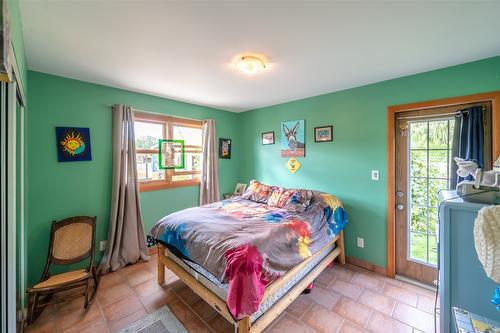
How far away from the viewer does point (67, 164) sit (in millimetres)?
2473

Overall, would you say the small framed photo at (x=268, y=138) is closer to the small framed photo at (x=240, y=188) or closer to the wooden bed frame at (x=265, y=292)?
the small framed photo at (x=240, y=188)

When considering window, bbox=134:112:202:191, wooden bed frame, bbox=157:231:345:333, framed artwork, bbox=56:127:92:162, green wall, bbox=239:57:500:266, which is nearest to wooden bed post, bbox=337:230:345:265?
green wall, bbox=239:57:500:266

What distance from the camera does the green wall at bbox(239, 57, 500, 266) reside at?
2148 millimetres

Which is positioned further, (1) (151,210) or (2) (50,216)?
(1) (151,210)

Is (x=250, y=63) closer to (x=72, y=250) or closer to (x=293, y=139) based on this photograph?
(x=293, y=139)

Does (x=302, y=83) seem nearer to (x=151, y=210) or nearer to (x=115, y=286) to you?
(x=151, y=210)

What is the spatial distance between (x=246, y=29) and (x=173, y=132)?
2.30 meters

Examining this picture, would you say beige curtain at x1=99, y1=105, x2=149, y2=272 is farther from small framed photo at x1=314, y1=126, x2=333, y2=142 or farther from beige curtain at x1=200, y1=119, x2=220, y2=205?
small framed photo at x1=314, y1=126, x2=333, y2=142

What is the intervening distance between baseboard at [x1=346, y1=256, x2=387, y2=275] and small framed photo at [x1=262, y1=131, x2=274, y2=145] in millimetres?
2216

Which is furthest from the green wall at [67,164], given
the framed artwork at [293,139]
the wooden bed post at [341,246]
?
the wooden bed post at [341,246]

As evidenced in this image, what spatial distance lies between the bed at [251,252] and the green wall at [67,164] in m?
1.06

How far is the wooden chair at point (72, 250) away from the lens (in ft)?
6.63

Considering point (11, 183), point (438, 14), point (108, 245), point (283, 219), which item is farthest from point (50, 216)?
point (438, 14)

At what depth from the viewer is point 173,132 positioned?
3.41 metres
